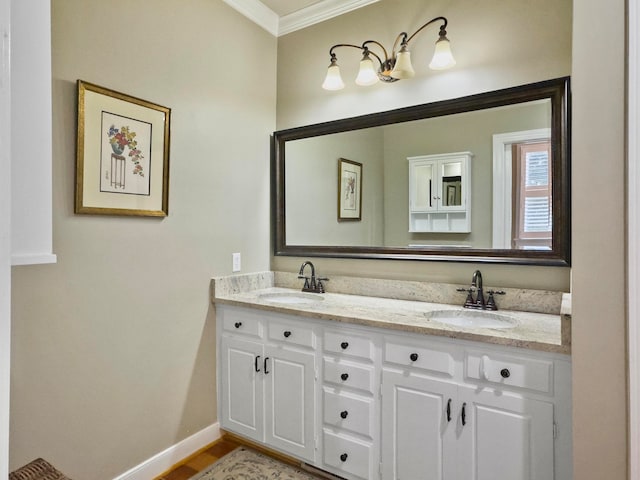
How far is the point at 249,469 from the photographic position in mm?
2102

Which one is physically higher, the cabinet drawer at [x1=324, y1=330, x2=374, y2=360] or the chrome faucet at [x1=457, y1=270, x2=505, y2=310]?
the chrome faucet at [x1=457, y1=270, x2=505, y2=310]

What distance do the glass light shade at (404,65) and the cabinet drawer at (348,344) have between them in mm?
1441

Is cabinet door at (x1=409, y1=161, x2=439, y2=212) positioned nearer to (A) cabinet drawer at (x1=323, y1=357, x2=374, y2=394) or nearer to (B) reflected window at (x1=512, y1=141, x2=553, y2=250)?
(B) reflected window at (x1=512, y1=141, x2=553, y2=250)

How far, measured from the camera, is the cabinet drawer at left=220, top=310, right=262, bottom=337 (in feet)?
7.13

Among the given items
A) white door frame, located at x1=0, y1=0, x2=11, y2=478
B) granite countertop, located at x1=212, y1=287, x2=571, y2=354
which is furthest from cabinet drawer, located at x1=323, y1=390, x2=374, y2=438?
white door frame, located at x1=0, y1=0, x2=11, y2=478

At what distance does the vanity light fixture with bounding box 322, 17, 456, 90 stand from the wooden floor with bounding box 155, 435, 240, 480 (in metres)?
2.28

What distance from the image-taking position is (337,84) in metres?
2.41

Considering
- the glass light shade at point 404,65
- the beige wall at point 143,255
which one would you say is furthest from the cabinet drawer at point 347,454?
the glass light shade at point 404,65

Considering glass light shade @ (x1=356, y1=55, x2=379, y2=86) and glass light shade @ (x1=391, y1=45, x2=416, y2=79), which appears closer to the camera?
glass light shade @ (x1=391, y1=45, x2=416, y2=79)

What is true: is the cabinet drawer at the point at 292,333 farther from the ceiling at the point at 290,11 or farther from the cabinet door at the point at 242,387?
the ceiling at the point at 290,11

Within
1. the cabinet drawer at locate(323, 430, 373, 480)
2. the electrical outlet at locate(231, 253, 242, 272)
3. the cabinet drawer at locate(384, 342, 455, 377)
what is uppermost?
the electrical outlet at locate(231, 253, 242, 272)

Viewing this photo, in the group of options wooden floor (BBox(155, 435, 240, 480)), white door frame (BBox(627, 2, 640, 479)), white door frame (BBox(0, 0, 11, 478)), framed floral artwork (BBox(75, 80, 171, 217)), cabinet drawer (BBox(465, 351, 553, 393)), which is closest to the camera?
white door frame (BBox(0, 0, 11, 478))

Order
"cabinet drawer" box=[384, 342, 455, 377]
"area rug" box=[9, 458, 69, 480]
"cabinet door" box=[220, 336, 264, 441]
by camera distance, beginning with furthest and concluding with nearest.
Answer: "cabinet door" box=[220, 336, 264, 441] < "cabinet drawer" box=[384, 342, 455, 377] < "area rug" box=[9, 458, 69, 480]

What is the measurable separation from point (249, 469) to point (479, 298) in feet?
5.05
